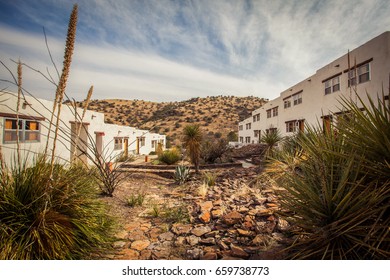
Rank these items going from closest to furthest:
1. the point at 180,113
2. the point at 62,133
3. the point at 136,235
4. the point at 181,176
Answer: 1. the point at 136,235
2. the point at 181,176
3. the point at 62,133
4. the point at 180,113

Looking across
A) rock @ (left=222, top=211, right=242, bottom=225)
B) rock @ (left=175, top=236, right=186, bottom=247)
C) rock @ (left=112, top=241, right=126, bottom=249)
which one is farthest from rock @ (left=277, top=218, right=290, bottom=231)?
rock @ (left=112, top=241, right=126, bottom=249)

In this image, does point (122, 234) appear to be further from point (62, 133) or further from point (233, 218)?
point (62, 133)

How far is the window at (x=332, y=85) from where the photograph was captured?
1170 cm

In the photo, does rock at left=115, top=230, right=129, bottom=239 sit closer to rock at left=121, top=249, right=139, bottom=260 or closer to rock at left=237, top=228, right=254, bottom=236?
rock at left=121, top=249, right=139, bottom=260

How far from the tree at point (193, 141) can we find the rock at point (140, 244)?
256 inches

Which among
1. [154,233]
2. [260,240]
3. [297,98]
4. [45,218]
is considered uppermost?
[297,98]

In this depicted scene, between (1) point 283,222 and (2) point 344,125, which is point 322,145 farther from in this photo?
(1) point 283,222

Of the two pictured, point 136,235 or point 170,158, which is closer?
point 136,235

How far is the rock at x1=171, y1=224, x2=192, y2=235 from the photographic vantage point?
2963 mm

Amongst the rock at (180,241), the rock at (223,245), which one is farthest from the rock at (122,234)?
the rock at (223,245)

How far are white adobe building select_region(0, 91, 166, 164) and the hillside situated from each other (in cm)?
1443

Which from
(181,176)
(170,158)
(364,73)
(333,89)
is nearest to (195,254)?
(181,176)

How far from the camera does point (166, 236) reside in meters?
2.88

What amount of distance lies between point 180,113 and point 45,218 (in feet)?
150
